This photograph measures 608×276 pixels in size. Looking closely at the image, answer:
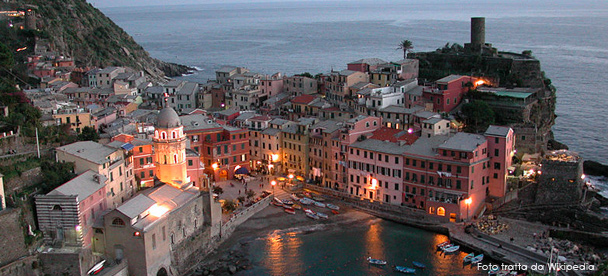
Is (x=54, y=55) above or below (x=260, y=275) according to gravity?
above

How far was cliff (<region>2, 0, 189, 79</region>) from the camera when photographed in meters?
98.7

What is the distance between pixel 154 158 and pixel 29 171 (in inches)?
437

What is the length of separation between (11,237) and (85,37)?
83952mm

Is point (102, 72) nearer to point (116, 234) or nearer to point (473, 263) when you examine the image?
point (116, 234)

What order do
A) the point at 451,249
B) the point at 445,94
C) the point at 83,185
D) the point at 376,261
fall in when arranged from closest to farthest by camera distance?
the point at 83,185, the point at 376,261, the point at 451,249, the point at 445,94

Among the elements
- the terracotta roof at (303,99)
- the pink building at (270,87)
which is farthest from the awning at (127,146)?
the pink building at (270,87)

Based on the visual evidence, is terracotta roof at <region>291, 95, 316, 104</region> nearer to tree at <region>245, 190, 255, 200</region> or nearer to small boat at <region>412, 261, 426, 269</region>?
tree at <region>245, 190, 255, 200</region>

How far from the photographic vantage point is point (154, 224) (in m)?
38.2

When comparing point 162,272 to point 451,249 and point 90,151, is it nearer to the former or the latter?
point 90,151

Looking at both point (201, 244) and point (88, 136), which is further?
point (88, 136)

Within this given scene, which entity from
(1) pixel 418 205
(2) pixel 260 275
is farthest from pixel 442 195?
(2) pixel 260 275

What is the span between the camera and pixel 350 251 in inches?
1752

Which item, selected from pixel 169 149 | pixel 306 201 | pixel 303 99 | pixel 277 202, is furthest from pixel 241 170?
pixel 303 99

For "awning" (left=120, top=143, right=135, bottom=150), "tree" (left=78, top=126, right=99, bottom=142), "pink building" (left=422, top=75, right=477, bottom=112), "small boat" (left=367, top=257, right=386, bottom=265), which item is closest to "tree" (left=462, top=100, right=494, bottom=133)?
"pink building" (left=422, top=75, right=477, bottom=112)
